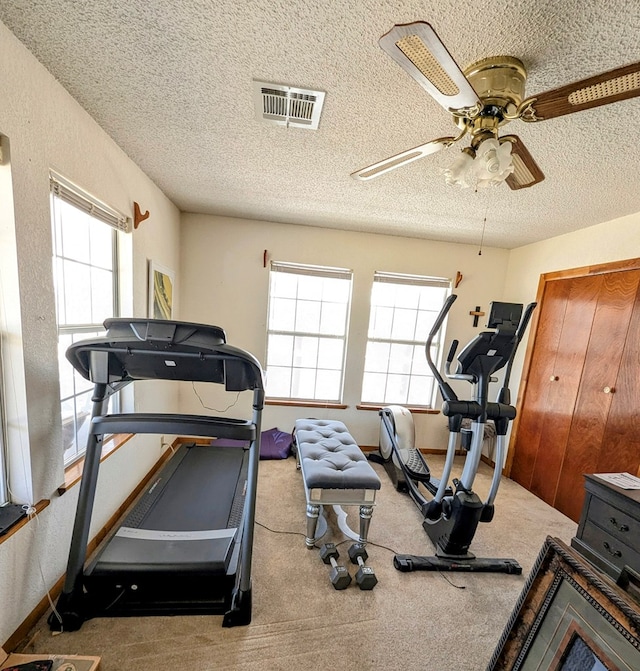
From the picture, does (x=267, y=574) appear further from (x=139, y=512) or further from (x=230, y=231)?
(x=230, y=231)

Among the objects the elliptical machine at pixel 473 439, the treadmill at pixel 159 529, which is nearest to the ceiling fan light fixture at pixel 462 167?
the elliptical machine at pixel 473 439

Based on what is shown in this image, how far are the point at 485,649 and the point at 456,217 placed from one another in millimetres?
2829

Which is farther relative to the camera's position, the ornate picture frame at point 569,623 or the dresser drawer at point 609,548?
the dresser drawer at point 609,548

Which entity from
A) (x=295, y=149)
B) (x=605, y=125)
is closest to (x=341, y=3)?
(x=295, y=149)

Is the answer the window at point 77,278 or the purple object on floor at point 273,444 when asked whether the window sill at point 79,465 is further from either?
the purple object on floor at point 273,444

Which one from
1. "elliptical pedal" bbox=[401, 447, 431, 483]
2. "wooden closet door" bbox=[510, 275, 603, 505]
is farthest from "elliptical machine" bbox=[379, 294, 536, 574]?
"wooden closet door" bbox=[510, 275, 603, 505]

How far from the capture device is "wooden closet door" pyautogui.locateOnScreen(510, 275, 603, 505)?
250cm

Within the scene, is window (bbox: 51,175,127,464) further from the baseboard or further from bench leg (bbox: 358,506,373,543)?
bench leg (bbox: 358,506,373,543)

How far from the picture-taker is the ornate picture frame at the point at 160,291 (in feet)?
7.80

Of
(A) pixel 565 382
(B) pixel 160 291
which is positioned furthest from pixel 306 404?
(A) pixel 565 382

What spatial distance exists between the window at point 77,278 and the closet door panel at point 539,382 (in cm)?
369

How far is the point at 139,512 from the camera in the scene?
179 centimetres

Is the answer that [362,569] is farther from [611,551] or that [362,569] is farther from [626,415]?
[626,415]

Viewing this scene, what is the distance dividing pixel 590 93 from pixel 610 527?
7.17 feet
